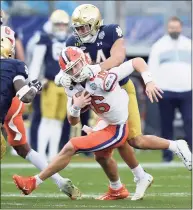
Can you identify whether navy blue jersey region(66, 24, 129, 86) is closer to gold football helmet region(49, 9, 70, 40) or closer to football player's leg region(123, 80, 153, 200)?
football player's leg region(123, 80, 153, 200)

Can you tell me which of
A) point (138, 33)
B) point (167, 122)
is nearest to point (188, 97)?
point (167, 122)

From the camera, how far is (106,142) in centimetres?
739

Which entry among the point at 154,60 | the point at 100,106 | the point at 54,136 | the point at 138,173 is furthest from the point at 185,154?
the point at 54,136

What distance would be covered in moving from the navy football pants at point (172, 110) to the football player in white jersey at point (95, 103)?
12.0 feet

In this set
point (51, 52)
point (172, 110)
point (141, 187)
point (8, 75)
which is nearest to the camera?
point (8, 75)

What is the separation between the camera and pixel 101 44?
783cm

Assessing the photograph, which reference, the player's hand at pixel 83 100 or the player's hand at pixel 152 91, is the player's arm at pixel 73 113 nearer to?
the player's hand at pixel 83 100

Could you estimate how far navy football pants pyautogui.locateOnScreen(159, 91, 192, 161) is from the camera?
11133 millimetres

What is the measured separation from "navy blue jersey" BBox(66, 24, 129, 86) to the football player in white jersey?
0.40m

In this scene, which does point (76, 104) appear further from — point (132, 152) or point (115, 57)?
point (132, 152)

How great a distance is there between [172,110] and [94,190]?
3128 mm

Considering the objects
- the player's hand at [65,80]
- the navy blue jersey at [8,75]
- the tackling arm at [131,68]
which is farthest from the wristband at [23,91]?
the tackling arm at [131,68]

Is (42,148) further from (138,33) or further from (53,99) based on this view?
(138,33)

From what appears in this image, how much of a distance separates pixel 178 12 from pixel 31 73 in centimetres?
404
